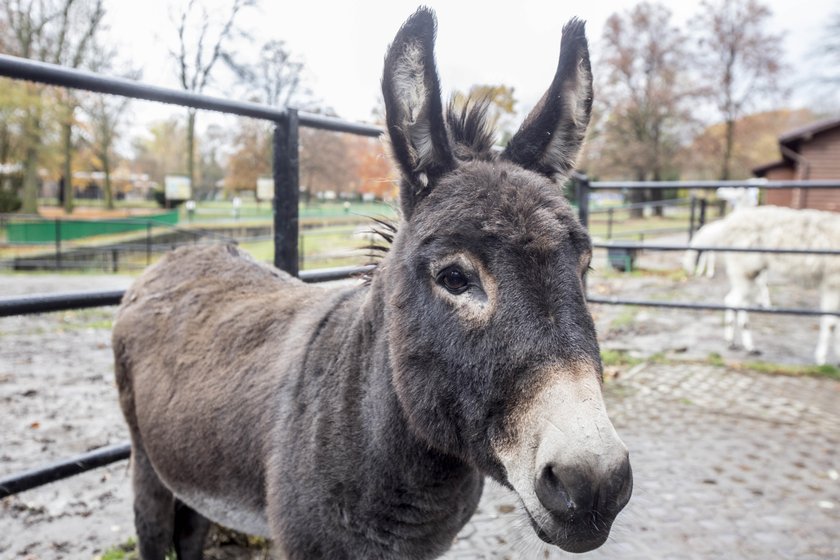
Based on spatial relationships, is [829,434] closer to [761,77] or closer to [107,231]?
[107,231]

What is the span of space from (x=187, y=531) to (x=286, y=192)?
1871mm

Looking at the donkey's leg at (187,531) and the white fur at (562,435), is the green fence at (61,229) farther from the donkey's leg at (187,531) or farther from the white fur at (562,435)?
the white fur at (562,435)

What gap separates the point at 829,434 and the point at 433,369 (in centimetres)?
416

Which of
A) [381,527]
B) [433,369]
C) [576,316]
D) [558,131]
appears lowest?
[381,527]

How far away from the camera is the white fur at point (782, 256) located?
6777mm

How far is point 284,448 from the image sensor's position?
1870 millimetres

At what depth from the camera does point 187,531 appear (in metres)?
2.65

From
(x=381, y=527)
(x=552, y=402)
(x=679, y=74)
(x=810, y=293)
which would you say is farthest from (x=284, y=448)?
(x=679, y=74)

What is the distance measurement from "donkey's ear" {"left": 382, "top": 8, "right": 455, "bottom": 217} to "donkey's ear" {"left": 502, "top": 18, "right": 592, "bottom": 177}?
1.06 ft

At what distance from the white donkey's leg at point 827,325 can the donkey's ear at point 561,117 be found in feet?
18.9

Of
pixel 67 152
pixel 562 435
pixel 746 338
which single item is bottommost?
pixel 746 338

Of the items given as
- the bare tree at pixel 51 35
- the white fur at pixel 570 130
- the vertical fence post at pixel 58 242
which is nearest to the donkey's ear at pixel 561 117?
the white fur at pixel 570 130

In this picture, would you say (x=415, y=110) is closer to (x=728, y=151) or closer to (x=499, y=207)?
(x=499, y=207)

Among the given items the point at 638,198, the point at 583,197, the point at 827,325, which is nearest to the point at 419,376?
the point at 583,197
